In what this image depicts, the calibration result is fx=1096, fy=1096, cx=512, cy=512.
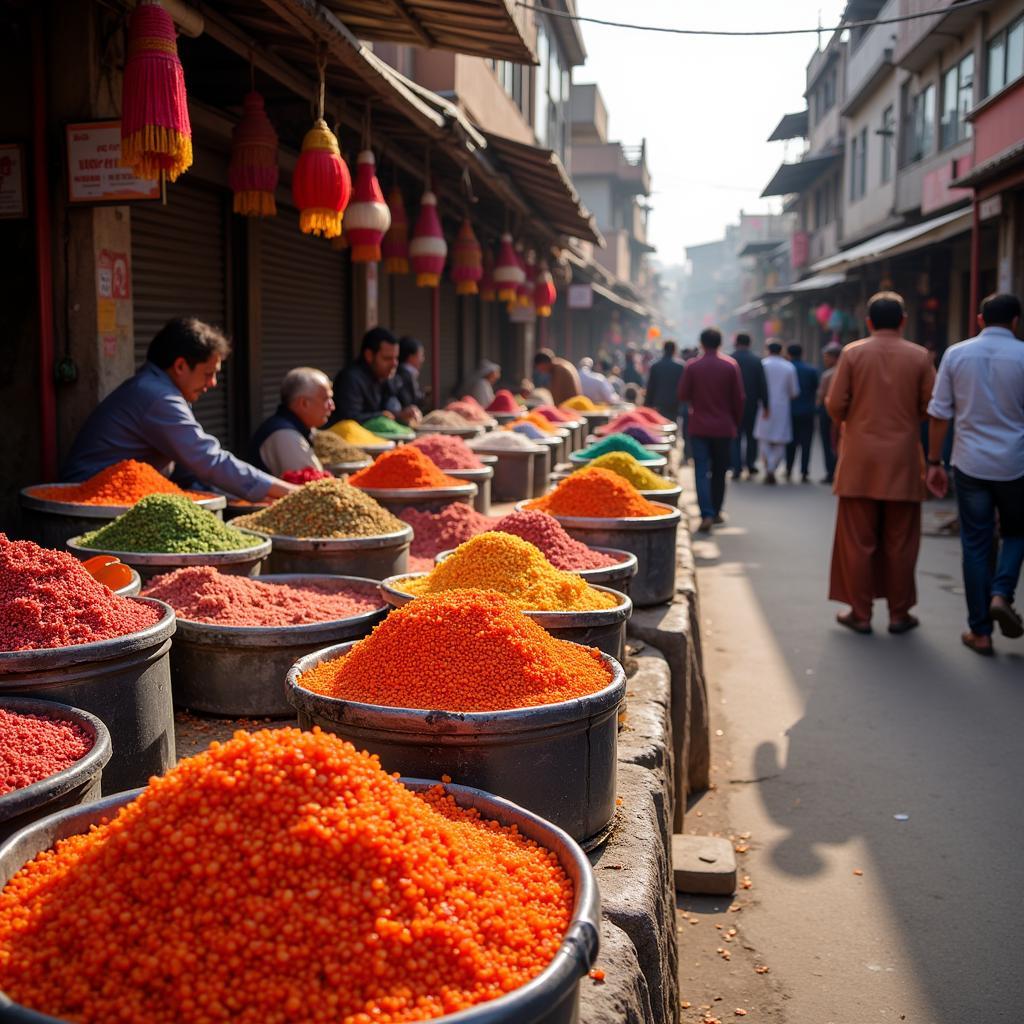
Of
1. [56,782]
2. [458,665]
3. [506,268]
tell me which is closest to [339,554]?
[458,665]

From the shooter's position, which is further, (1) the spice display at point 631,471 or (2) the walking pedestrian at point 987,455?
(2) the walking pedestrian at point 987,455

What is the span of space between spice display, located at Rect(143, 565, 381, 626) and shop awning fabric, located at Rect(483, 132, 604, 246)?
666 cm

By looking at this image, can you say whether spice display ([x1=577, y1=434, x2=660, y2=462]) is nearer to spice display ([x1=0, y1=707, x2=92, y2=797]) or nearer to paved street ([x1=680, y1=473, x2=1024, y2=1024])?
paved street ([x1=680, y1=473, x2=1024, y2=1024])

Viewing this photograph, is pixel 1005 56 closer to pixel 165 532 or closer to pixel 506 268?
pixel 506 268

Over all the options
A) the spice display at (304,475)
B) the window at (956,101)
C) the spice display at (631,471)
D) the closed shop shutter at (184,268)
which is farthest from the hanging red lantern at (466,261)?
the window at (956,101)

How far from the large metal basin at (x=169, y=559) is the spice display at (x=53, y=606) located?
69 centimetres

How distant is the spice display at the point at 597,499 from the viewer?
4.04 metres

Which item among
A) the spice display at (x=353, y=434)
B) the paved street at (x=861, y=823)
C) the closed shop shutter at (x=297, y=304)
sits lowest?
the paved street at (x=861, y=823)

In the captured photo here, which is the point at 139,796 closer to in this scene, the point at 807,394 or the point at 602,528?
the point at 602,528

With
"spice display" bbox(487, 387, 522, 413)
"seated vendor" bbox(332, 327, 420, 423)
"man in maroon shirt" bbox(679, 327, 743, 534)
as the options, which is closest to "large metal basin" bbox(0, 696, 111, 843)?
"seated vendor" bbox(332, 327, 420, 423)

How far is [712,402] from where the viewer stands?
8977 millimetres

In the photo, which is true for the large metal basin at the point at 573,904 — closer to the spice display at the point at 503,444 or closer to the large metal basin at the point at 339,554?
the large metal basin at the point at 339,554

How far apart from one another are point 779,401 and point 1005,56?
5.68m

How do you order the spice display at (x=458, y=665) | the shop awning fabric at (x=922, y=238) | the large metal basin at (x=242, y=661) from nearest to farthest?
the spice display at (x=458, y=665), the large metal basin at (x=242, y=661), the shop awning fabric at (x=922, y=238)
